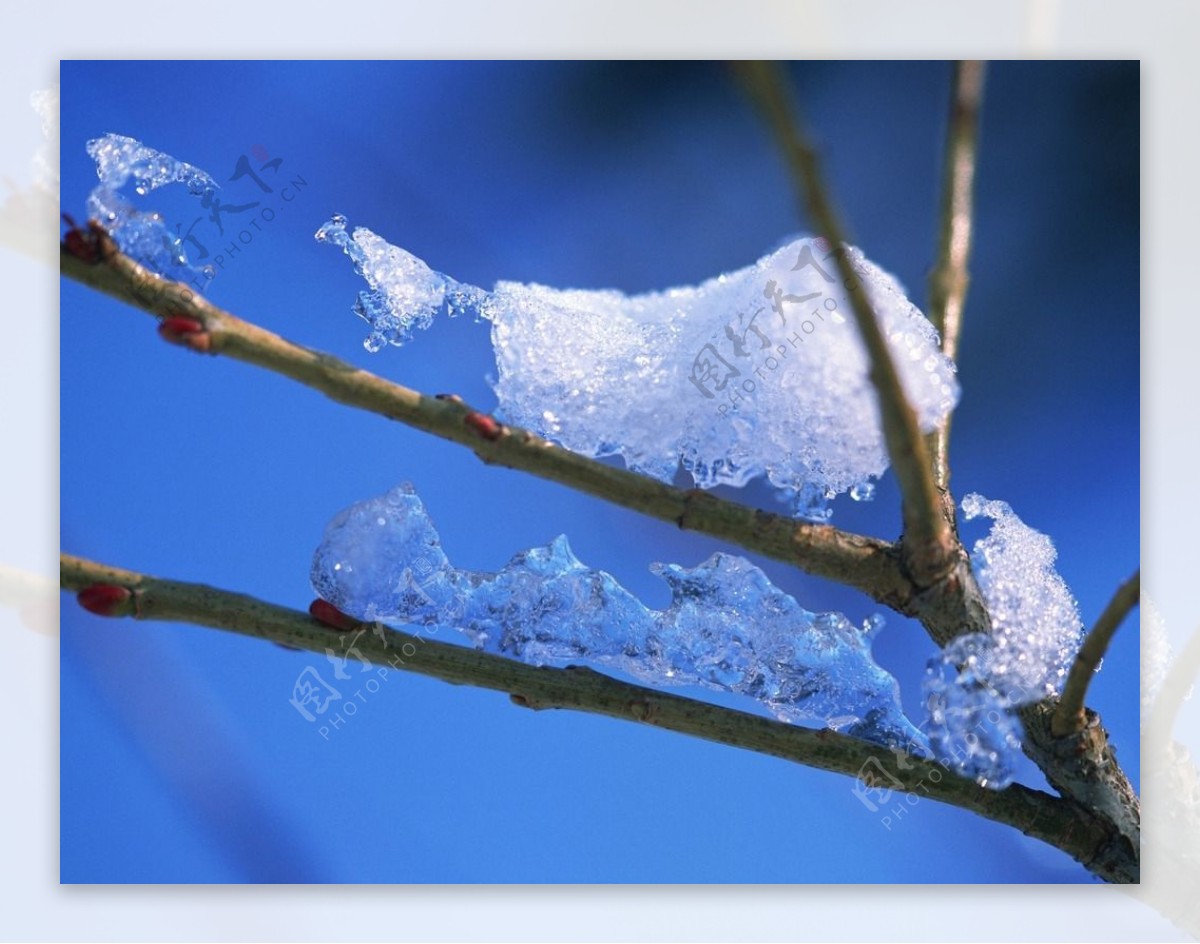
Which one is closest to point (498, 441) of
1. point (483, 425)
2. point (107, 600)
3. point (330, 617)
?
point (483, 425)

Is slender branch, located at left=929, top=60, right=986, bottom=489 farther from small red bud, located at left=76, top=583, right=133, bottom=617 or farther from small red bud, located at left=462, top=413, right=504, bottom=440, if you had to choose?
small red bud, located at left=76, top=583, right=133, bottom=617

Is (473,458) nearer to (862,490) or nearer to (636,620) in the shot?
(636,620)

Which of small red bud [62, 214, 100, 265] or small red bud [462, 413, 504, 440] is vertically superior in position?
small red bud [62, 214, 100, 265]

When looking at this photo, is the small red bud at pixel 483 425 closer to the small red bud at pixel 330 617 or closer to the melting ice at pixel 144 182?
the small red bud at pixel 330 617

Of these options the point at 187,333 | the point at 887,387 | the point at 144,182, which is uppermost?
the point at 144,182

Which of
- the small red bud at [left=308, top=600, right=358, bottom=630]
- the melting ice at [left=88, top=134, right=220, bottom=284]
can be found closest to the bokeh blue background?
the melting ice at [left=88, top=134, right=220, bottom=284]

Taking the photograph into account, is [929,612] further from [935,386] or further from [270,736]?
[270,736]

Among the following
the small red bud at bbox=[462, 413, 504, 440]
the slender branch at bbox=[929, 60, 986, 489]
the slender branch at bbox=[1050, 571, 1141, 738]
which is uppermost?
the slender branch at bbox=[929, 60, 986, 489]

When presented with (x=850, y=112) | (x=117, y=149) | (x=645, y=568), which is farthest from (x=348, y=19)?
(x=645, y=568)
